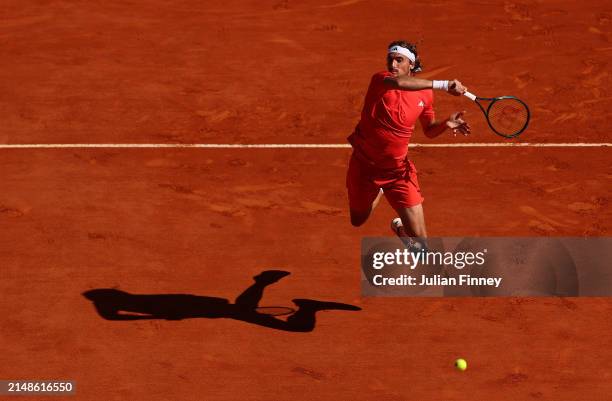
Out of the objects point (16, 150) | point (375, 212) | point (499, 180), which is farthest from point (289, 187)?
point (16, 150)

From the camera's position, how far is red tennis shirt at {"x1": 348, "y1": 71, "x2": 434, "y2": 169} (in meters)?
11.4

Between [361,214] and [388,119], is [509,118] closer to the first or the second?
[361,214]

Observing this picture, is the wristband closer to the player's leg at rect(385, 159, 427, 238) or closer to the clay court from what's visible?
the player's leg at rect(385, 159, 427, 238)

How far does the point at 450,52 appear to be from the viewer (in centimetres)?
1644

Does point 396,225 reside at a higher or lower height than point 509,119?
lower

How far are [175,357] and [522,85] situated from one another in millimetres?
6555

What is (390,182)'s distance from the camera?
11758 millimetres

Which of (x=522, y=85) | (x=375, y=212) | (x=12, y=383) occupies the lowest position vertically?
(x=12, y=383)

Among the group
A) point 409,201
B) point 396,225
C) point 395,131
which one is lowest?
point 396,225

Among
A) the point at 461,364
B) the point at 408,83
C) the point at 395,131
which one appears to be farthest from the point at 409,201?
the point at 461,364

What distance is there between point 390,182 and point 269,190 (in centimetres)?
242

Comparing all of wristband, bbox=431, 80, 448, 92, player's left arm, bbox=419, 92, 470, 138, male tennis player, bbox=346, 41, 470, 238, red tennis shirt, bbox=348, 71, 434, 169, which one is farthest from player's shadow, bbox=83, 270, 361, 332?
wristband, bbox=431, 80, 448, 92

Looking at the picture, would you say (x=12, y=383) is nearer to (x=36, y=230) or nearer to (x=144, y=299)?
(x=144, y=299)

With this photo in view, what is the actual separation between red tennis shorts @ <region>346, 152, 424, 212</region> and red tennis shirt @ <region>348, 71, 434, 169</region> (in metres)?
0.11
